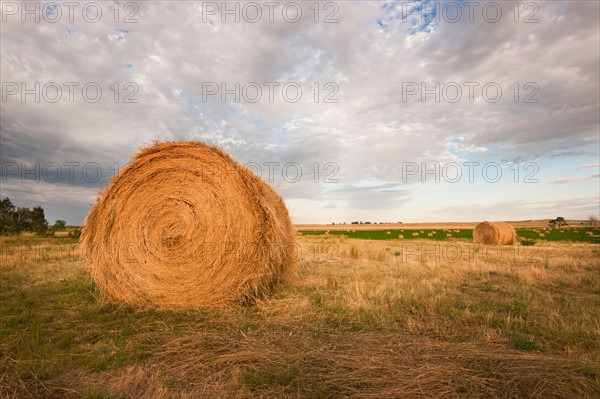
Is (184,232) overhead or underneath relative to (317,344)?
overhead

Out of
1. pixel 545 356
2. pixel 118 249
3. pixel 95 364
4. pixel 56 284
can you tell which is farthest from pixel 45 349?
pixel 545 356

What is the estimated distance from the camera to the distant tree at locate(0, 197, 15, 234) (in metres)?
26.1

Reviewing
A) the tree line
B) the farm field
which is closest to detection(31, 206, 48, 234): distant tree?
the tree line

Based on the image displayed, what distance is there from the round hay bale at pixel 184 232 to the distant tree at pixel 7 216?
83.0ft

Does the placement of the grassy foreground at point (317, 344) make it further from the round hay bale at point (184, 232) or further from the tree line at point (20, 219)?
the tree line at point (20, 219)

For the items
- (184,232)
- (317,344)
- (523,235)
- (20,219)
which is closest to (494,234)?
A: (523,235)

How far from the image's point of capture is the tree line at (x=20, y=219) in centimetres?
2619

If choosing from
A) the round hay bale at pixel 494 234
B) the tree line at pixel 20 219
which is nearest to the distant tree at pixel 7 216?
the tree line at pixel 20 219

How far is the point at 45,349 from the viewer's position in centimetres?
413

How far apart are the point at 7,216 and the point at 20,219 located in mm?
1085

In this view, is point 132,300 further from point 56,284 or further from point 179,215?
point 56,284

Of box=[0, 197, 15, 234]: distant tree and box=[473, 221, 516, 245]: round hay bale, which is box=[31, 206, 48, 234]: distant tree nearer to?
box=[0, 197, 15, 234]: distant tree

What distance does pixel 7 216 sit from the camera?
26984mm

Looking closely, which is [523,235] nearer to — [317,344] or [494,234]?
[494,234]
